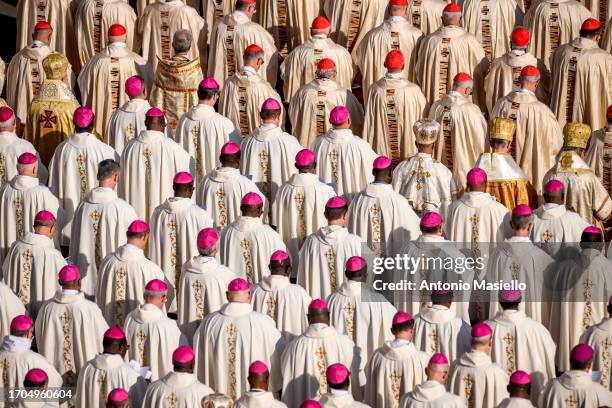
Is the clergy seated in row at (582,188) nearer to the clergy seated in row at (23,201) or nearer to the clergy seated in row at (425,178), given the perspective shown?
the clergy seated in row at (425,178)

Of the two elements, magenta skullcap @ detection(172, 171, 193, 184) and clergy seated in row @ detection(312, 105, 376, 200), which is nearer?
magenta skullcap @ detection(172, 171, 193, 184)

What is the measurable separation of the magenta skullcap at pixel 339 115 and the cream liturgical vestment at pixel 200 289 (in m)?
2.34

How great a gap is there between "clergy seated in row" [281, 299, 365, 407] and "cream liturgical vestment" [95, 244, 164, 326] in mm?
1801

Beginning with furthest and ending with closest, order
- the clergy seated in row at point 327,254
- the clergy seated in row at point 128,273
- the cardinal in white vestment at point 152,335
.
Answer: the clergy seated in row at point 327,254 → the clergy seated in row at point 128,273 → the cardinal in white vestment at point 152,335

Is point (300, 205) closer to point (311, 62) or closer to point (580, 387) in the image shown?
point (311, 62)

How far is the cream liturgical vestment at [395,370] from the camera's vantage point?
58.0ft

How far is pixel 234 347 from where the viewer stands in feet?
59.8

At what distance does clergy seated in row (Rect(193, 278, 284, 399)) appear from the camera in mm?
18141

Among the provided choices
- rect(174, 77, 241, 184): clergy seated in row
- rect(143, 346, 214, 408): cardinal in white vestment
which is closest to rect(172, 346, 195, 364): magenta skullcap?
rect(143, 346, 214, 408): cardinal in white vestment

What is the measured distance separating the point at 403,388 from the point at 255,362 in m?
1.42

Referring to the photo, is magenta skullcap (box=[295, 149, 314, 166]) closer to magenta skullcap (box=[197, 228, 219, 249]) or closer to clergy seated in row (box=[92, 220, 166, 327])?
magenta skullcap (box=[197, 228, 219, 249])

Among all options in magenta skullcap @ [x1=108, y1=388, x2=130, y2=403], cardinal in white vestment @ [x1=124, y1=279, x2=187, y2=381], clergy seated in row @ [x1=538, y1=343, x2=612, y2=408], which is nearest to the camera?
clergy seated in row @ [x1=538, y1=343, x2=612, y2=408]

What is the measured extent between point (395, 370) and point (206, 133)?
450 centimetres

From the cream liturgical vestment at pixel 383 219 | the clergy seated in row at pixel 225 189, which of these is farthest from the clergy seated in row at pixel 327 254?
the clergy seated in row at pixel 225 189
